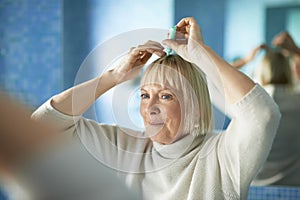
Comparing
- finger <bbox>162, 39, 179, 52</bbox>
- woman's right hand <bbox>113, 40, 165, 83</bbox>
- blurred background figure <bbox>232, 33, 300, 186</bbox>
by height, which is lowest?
blurred background figure <bbox>232, 33, 300, 186</bbox>

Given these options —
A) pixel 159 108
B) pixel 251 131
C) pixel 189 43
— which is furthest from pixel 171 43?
pixel 251 131

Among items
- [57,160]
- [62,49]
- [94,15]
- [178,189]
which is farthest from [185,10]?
[57,160]

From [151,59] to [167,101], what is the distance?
102mm

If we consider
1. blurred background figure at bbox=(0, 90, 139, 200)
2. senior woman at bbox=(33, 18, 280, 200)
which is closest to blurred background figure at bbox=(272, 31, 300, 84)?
senior woman at bbox=(33, 18, 280, 200)

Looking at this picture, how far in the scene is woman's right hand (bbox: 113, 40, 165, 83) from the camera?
926 mm

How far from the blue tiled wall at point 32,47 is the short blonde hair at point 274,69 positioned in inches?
31.1

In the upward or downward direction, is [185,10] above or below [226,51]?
above

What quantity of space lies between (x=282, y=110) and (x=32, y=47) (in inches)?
39.6

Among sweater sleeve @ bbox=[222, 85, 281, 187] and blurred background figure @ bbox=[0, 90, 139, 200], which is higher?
blurred background figure @ bbox=[0, 90, 139, 200]

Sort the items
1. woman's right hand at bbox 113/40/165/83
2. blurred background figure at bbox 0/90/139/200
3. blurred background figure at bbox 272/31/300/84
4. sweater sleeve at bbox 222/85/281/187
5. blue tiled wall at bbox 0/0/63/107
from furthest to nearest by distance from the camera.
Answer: blue tiled wall at bbox 0/0/63/107
blurred background figure at bbox 272/31/300/84
woman's right hand at bbox 113/40/165/83
sweater sleeve at bbox 222/85/281/187
blurred background figure at bbox 0/90/139/200

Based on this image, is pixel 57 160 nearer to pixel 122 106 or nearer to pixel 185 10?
pixel 122 106

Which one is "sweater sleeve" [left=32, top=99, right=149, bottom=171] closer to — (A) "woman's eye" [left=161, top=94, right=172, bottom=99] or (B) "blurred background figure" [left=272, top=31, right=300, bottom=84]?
(A) "woman's eye" [left=161, top=94, right=172, bottom=99]

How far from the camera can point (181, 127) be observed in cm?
99

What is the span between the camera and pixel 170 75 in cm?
94
